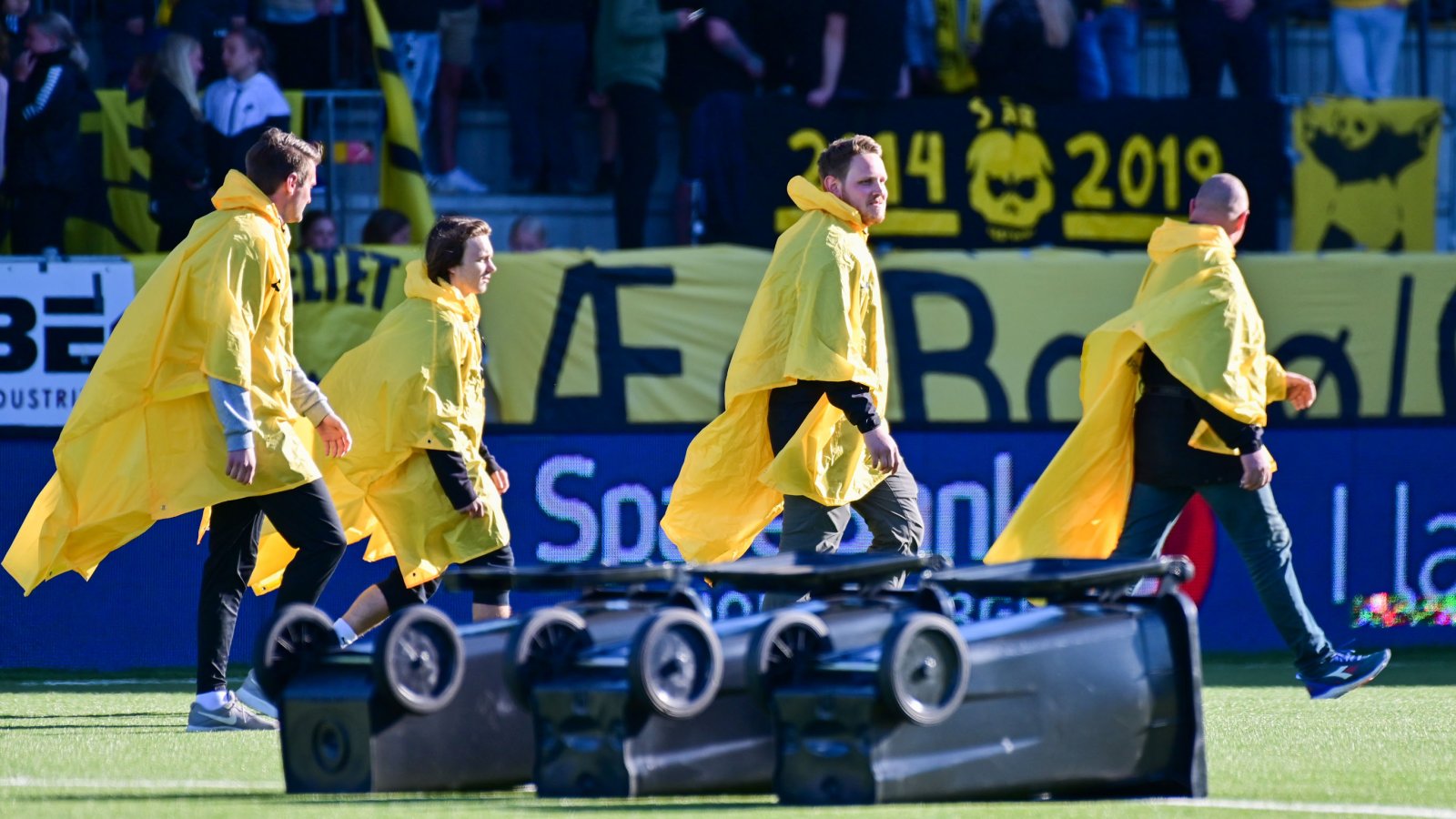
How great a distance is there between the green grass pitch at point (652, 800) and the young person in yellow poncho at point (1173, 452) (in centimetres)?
44

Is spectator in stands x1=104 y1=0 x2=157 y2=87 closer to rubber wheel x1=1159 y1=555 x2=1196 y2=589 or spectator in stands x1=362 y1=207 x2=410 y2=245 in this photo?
spectator in stands x1=362 y1=207 x2=410 y2=245

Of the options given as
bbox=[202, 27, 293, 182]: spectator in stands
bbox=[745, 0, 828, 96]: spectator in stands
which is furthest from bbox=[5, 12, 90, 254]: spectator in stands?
bbox=[745, 0, 828, 96]: spectator in stands

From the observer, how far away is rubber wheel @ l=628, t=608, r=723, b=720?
195 inches

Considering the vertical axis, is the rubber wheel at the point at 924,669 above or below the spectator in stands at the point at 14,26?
below

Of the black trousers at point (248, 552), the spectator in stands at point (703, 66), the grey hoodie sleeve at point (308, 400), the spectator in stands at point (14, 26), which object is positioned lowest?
the black trousers at point (248, 552)

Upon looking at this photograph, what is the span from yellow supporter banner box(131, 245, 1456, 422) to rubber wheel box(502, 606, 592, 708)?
17.8ft

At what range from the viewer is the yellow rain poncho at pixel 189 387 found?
22.9 ft

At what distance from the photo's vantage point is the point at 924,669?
493 cm

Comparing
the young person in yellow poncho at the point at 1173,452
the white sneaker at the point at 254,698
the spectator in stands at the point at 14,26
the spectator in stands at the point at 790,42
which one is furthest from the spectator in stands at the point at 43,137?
the young person in yellow poncho at the point at 1173,452

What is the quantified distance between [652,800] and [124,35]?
26.2 feet

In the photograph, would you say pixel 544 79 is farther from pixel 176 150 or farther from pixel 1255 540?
pixel 1255 540

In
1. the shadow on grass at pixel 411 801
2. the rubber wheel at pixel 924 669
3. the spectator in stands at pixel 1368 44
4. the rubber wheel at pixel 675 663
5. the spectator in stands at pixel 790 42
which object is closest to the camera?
the rubber wheel at pixel 924 669

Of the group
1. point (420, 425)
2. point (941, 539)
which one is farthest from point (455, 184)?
point (420, 425)

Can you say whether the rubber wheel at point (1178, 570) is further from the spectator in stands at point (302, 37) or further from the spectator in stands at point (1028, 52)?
the spectator in stands at point (302, 37)
